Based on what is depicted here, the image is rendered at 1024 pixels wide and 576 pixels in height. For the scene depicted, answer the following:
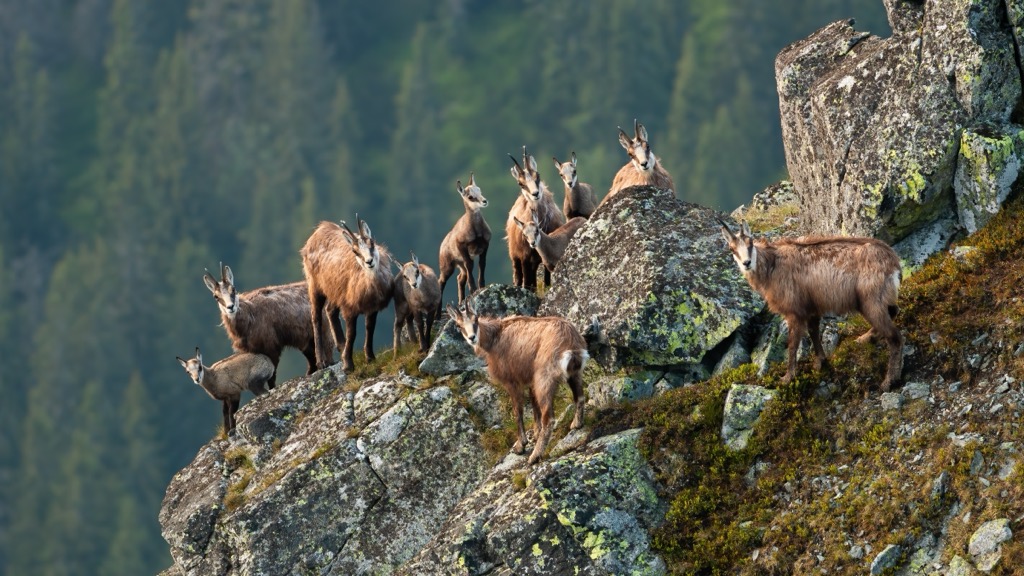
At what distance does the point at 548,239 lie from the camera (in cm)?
2236

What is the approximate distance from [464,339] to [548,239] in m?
3.14

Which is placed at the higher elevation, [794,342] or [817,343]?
[794,342]

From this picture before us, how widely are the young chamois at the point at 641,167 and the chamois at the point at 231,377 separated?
625cm

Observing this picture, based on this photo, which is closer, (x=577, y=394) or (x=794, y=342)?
(x=794, y=342)

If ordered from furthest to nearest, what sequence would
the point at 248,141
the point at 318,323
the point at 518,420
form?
the point at 248,141, the point at 318,323, the point at 518,420

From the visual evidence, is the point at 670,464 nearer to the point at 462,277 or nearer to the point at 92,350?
the point at 462,277

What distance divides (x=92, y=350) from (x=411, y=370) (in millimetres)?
118488

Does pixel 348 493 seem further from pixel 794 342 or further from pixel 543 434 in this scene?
pixel 794 342

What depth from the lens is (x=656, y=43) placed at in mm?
162500

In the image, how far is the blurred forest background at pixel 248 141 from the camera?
131750 millimetres

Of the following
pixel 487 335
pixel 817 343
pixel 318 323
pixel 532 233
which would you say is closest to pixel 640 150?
pixel 532 233

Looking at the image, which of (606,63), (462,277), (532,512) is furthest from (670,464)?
(606,63)

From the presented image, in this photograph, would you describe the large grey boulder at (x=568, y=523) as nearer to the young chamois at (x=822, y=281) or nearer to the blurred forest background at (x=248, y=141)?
the young chamois at (x=822, y=281)

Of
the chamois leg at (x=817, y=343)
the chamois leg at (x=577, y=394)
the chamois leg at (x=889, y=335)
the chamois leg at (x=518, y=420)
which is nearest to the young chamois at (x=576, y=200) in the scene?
the chamois leg at (x=518, y=420)
